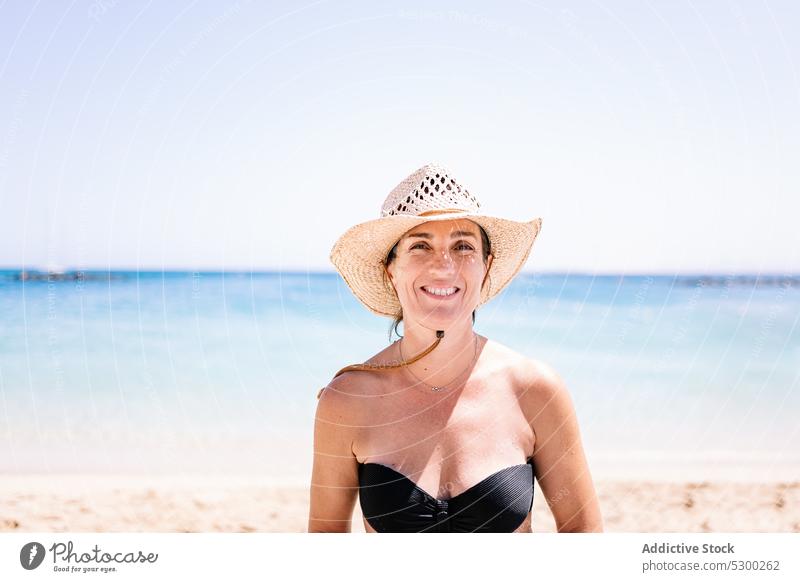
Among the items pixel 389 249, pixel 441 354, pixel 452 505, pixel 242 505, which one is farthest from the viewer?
pixel 242 505

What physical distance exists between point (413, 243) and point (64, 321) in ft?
41.5

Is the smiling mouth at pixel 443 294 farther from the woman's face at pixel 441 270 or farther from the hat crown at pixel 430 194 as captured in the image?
the hat crown at pixel 430 194

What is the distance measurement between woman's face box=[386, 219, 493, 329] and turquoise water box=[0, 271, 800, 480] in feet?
14.0

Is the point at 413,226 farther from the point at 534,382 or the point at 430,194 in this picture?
the point at 534,382

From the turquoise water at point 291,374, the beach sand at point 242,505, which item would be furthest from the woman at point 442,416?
the turquoise water at point 291,374

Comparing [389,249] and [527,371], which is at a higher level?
[389,249]

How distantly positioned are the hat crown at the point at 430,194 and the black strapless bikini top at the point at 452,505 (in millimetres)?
956

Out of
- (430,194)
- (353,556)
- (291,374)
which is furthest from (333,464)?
(291,374)

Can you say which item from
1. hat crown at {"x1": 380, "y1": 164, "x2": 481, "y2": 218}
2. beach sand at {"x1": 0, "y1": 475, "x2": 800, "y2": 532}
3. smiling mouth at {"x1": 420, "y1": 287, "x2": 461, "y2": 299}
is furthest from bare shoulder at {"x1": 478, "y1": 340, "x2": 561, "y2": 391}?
beach sand at {"x1": 0, "y1": 475, "x2": 800, "y2": 532}

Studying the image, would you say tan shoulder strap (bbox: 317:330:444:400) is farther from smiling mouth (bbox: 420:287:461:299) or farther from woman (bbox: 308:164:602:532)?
smiling mouth (bbox: 420:287:461:299)

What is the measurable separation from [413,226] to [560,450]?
1.00 meters

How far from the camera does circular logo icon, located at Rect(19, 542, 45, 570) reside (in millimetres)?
2604

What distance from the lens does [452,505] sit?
255cm

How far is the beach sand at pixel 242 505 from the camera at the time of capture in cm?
537
